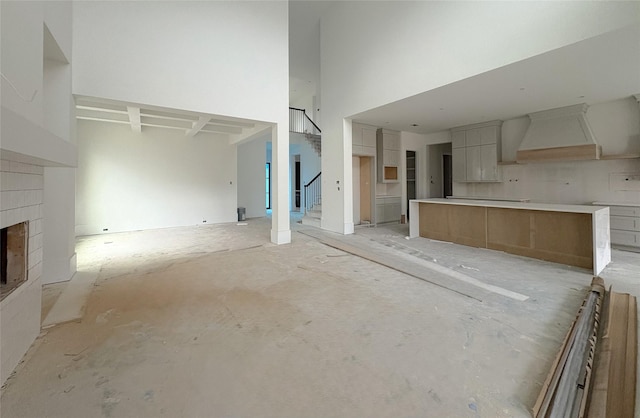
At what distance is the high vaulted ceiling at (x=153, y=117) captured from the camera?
4547mm

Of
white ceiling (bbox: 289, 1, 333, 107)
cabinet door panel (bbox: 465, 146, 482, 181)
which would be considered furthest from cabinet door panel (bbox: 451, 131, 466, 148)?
white ceiling (bbox: 289, 1, 333, 107)

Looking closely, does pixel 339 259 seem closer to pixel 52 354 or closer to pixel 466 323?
pixel 466 323

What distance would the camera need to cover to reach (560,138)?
5.69 meters

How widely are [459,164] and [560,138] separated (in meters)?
2.25

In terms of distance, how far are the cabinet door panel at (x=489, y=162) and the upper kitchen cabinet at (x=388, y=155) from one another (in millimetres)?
2228

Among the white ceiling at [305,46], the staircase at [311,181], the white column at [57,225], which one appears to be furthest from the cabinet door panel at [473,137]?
the white column at [57,225]

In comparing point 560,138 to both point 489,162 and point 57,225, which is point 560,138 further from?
point 57,225

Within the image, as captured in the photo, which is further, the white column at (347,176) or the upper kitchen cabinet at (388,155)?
the upper kitchen cabinet at (388,155)

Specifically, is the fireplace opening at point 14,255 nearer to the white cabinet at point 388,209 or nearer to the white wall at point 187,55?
the white wall at point 187,55

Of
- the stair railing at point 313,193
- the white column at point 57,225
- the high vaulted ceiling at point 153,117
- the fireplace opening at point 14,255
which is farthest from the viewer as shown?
the stair railing at point 313,193

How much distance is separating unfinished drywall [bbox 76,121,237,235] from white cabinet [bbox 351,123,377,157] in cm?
409

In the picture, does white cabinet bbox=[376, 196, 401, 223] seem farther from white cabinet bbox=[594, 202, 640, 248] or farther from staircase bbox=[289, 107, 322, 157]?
white cabinet bbox=[594, 202, 640, 248]

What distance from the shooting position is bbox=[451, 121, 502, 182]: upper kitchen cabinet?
6.89 m

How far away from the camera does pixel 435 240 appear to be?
5820 mm
